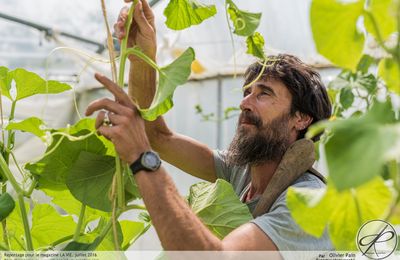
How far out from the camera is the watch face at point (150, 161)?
0.65m

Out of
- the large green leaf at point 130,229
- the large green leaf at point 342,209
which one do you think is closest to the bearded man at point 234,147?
the large green leaf at point 130,229

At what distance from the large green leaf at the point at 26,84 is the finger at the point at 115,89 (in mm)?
183

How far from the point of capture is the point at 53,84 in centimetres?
79

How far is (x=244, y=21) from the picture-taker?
0.66 m

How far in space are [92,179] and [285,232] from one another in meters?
0.31

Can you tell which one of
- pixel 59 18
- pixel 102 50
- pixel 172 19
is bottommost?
pixel 102 50

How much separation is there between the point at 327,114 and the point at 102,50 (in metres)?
1.94

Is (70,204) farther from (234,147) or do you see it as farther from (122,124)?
(234,147)

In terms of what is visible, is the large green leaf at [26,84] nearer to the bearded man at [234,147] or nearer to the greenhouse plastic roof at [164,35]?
the bearded man at [234,147]

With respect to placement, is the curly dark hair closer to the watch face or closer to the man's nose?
the man's nose

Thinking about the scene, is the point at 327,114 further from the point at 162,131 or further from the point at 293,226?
the point at 293,226

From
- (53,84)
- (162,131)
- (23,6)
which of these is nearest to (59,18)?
(23,6)

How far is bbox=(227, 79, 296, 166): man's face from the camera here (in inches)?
45.2

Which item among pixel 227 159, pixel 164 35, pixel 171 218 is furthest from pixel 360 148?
pixel 164 35
